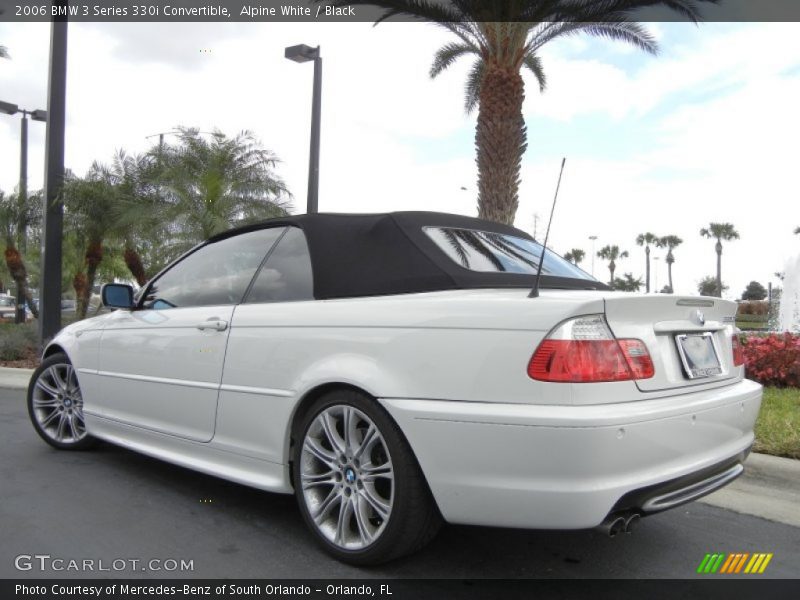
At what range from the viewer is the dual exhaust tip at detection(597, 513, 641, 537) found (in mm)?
2518

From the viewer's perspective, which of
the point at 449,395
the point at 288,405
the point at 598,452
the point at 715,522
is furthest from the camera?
the point at 715,522

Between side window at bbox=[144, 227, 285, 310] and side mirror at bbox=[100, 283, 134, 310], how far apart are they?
0.18 m

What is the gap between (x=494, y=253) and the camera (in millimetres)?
3611

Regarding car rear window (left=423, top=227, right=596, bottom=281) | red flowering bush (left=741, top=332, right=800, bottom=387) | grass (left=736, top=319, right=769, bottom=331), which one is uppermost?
car rear window (left=423, top=227, right=596, bottom=281)

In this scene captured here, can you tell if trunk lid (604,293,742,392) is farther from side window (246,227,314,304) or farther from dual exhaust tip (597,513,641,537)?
side window (246,227,314,304)

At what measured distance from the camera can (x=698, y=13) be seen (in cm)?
1030

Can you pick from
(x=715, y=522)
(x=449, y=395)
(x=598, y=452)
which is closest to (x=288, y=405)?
(x=449, y=395)

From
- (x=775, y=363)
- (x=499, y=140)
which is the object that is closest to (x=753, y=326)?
(x=499, y=140)

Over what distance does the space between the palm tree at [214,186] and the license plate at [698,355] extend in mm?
12139

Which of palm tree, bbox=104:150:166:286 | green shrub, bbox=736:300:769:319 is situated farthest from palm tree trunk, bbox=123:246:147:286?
green shrub, bbox=736:300:769:319

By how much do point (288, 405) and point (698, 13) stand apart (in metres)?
9.88

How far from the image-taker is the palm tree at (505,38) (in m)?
10.9

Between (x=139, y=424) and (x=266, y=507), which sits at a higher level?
(x=139, y=424)

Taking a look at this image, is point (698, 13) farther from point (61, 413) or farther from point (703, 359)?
point (61, 413)
